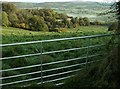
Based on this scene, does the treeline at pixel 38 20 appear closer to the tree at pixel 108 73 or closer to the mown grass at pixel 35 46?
the mown grass at pixel 35 46

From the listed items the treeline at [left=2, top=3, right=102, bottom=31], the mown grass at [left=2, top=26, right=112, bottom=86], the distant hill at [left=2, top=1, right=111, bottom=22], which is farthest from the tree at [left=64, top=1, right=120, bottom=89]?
the treeline at [left=2, top=3, right=102, bottom=31]

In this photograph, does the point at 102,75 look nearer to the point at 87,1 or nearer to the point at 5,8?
the point at 87,1

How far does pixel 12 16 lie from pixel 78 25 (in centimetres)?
115

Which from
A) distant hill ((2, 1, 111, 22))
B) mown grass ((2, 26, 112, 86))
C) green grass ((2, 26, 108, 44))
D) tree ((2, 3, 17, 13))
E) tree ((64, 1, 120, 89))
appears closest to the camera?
tree ((64, 1, 120, 89))

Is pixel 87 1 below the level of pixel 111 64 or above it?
above

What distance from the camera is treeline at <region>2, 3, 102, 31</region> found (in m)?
5.14

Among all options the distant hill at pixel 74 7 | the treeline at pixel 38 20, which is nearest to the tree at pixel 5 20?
the treeline at pixel 38 20

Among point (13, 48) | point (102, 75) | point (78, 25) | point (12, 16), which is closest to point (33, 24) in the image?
point (12, 16)

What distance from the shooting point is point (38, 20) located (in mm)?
5375

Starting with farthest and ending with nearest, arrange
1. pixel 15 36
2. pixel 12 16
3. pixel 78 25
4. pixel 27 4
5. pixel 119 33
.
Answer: pixel 15 36
pixel 78 25
pixel 12 16
pixel 27 4
pixel 119 33

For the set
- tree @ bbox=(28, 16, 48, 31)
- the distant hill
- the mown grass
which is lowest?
the mown grass

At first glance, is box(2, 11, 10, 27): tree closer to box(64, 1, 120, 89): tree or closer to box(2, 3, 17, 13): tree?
box(2, 3, 17, 13): tree

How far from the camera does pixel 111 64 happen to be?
425 cm

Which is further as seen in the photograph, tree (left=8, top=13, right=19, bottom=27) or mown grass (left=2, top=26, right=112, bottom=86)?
mown grass (left=2, top=26, right=112, bottom=86)
